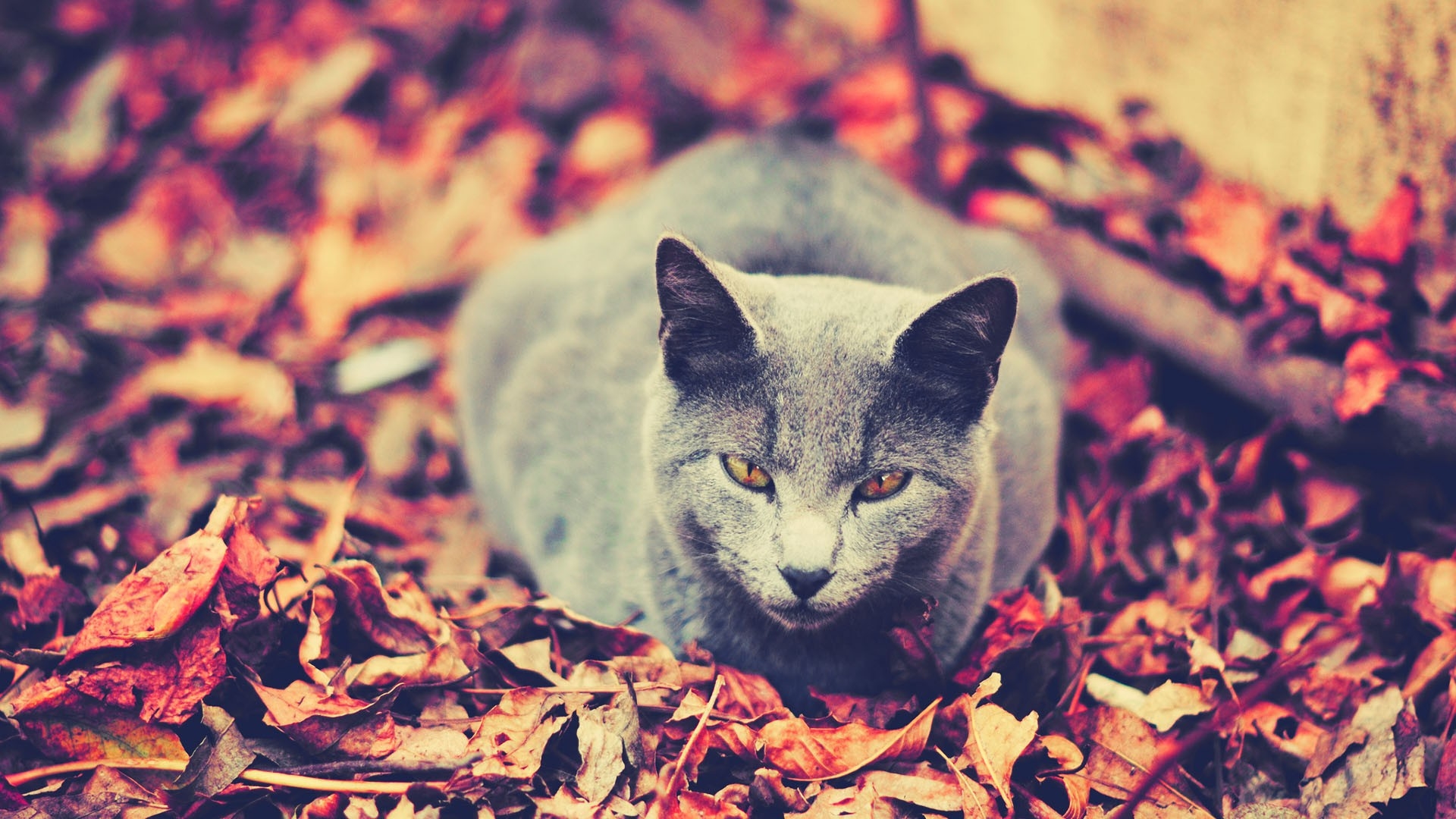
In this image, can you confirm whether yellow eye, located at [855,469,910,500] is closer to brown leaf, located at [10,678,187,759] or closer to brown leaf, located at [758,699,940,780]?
brown leaf, located at [758,699,940,780]

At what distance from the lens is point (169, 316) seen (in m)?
3.34

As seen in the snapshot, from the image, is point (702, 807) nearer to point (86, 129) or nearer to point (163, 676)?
point (163, 676)

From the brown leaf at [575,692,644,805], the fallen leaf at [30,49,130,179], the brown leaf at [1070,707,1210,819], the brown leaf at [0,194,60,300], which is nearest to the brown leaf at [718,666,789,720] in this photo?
the brown leaf at [575,692,644,805]

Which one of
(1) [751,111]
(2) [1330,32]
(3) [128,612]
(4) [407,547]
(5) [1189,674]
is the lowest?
(5) [1189,674]

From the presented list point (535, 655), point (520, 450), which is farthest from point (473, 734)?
point (520, 450)

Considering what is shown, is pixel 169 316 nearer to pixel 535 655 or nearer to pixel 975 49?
pixel 535 655

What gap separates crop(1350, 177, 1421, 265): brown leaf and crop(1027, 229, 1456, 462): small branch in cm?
34

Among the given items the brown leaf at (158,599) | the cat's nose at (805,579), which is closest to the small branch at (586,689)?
the cat's nose at (805,579)

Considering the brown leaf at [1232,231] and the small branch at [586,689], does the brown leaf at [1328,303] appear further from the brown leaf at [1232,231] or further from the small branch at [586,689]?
the small branch at [586,689]

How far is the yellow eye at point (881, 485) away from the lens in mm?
1892

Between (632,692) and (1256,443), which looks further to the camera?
(1256,443)

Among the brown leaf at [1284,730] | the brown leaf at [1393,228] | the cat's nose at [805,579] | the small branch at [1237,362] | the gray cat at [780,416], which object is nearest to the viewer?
the cat's nose at [805,579]

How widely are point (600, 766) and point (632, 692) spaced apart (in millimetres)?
158

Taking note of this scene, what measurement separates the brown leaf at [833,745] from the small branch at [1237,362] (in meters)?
1.19
